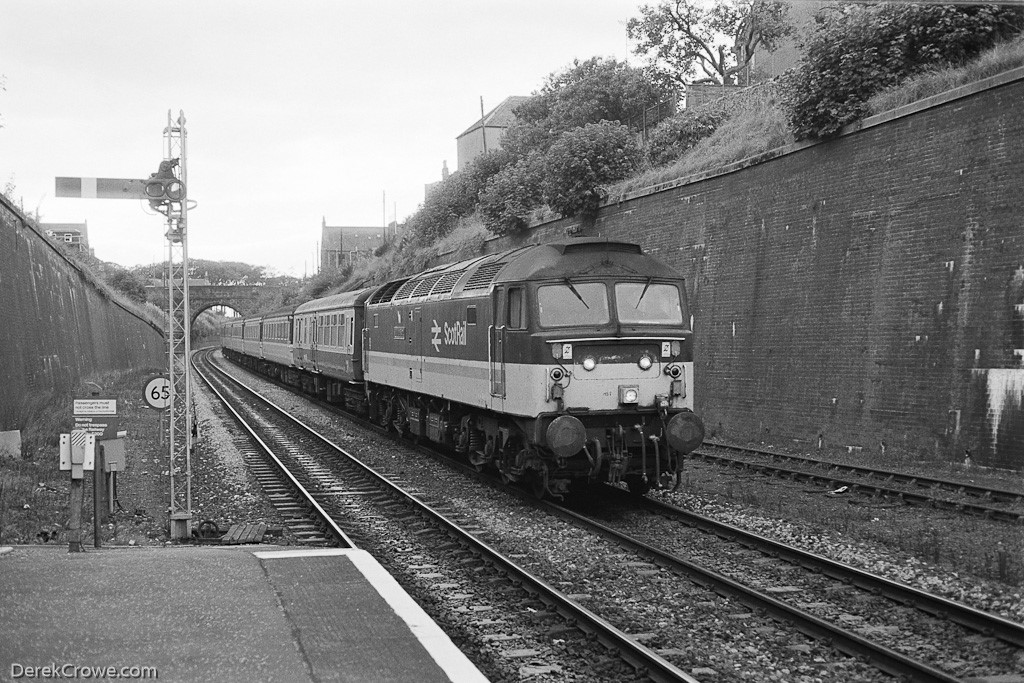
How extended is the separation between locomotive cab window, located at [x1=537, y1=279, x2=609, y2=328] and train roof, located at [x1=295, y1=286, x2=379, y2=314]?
1186 centimetres

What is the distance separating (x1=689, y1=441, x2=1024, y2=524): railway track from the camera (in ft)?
34.4

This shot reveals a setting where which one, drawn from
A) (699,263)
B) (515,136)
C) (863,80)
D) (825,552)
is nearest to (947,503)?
(825,552)

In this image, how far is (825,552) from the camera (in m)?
9.04

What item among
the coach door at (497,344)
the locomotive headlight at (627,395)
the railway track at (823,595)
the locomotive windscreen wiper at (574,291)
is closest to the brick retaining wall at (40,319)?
the coach door at (497,344)

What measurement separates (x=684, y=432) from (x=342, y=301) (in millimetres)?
16140

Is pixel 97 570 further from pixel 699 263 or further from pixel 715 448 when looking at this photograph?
pixel 699 263

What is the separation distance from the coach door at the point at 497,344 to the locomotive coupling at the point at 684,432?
2.26m

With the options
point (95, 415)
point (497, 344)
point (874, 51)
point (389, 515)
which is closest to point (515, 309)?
point (497, 344)

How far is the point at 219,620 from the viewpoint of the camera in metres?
6.12

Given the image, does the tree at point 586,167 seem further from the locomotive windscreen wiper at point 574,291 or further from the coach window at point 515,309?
the locomotive windscreen wiper at point 574,291

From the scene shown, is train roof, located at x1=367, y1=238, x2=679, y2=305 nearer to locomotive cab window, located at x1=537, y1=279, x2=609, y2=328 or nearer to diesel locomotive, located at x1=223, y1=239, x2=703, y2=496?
diesel locomotive, located at x1=223, y1=239, x2=703, y2=496

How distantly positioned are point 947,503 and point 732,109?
16670 millimetres

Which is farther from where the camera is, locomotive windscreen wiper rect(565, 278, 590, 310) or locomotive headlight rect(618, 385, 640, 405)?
locomotive windscreen wiper rect(565, 278, 590, 310)

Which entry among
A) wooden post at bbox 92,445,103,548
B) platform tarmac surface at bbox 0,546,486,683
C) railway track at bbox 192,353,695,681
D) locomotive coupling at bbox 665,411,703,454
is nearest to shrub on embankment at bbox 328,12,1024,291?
locomotive coupling at bbox 665,411,703,454
